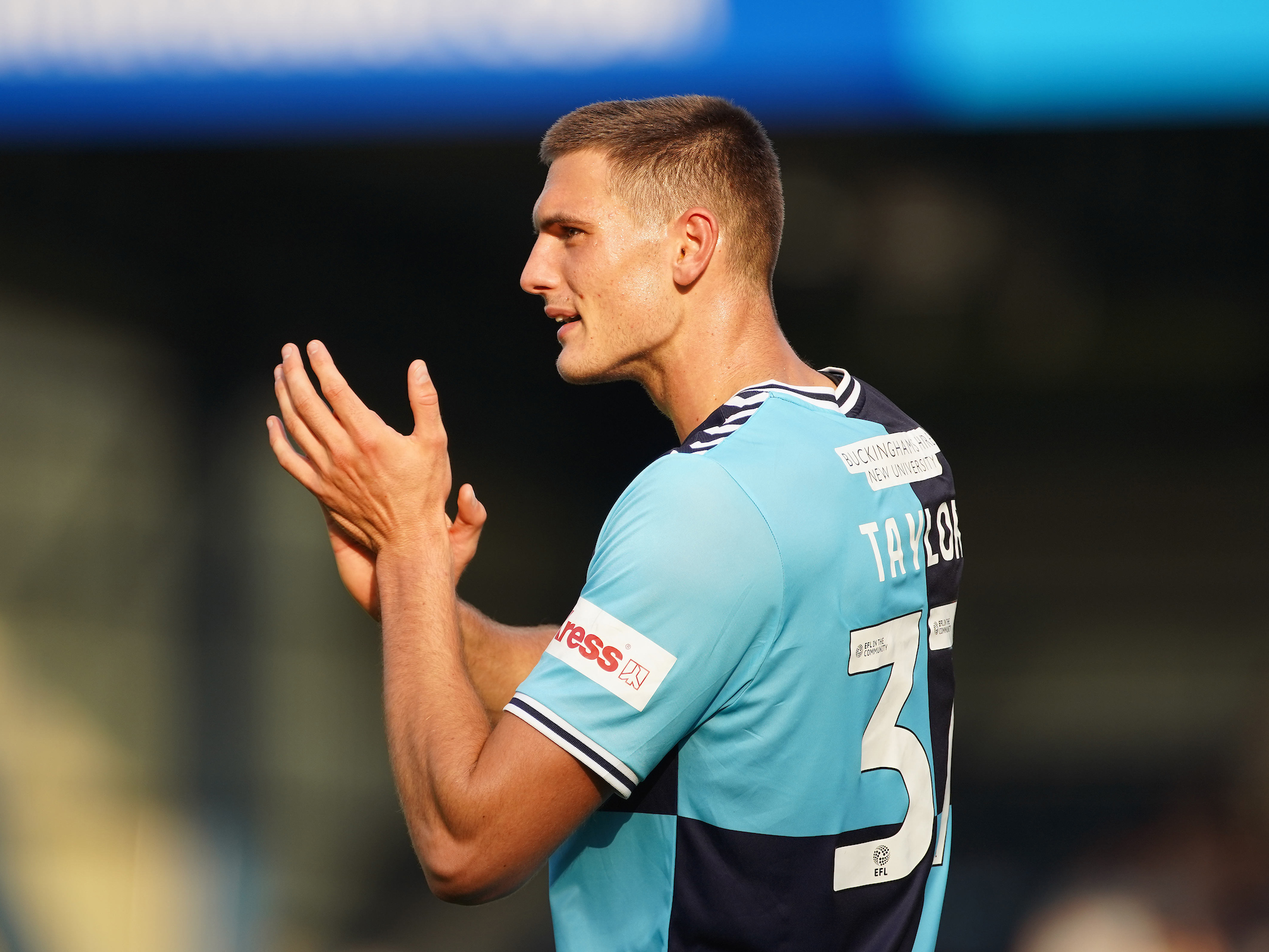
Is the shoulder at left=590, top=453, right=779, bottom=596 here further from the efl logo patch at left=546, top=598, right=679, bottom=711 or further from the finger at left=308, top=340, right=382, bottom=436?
the finger at left=308, top=340, right=382, bottom=436

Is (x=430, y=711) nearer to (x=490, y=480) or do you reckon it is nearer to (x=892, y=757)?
(x=892, y=757)

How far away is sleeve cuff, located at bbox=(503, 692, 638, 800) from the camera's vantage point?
147cm

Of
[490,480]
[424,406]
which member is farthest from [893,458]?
[490,480]

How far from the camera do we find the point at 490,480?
4.94m

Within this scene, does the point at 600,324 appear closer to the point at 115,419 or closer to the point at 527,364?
the point at 527,364

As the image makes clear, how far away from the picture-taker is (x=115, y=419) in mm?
4934

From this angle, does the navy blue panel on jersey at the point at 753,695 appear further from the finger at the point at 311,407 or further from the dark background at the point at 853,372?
→ the dark background at the point at 853,372

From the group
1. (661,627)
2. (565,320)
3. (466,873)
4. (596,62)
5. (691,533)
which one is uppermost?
(596,62)

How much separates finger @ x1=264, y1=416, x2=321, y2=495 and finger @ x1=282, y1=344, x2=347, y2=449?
5cm

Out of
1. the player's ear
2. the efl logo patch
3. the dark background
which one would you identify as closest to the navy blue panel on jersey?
the efl logo patch

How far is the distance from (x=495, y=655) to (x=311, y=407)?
25.2 inches

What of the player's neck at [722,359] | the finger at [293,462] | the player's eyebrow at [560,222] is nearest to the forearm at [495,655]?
the finger at [293,462]

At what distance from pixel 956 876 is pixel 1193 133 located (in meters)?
2.73

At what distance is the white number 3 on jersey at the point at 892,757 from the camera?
63.6 inches
